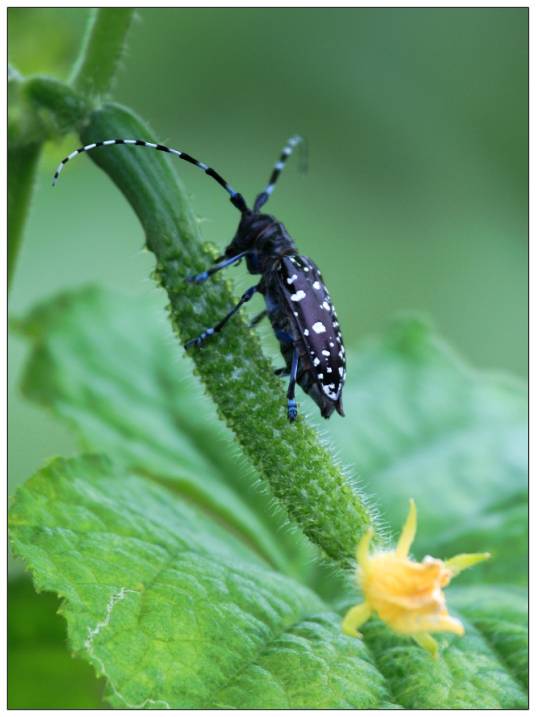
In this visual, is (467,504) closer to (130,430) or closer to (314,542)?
(130,430)

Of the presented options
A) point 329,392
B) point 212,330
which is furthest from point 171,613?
point 329,392

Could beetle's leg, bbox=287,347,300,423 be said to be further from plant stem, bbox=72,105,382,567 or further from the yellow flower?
the yellow flower

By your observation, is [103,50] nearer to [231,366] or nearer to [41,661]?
[231,366]

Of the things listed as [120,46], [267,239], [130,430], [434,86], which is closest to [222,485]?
[130,430]

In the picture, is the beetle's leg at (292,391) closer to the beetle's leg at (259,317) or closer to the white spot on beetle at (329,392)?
the white spot on beetle at (329,392)

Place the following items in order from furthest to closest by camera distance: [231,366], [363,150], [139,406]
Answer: [363,150], [139,406], [231,366]

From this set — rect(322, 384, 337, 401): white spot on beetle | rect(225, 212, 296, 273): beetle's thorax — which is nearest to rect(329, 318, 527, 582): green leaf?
rect(322, 384, 337, 401): white spot on beetle

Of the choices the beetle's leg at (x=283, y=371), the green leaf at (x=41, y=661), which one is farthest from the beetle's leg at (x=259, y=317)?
the green leaf at (x=41, y=661)
